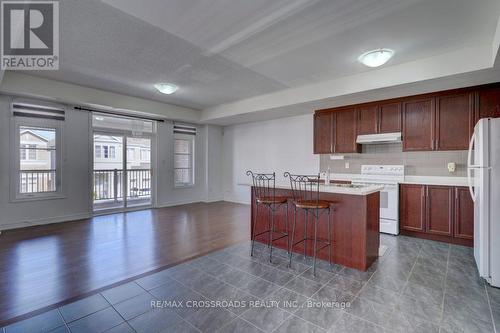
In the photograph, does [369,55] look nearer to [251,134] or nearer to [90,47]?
[90,47]

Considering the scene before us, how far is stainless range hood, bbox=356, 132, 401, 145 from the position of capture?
4350 mm

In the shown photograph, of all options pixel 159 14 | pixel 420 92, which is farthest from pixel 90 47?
pixel 420 92

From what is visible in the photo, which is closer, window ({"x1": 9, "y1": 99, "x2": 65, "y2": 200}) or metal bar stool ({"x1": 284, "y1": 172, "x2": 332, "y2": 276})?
metal bar stool ({"x1": 284, "y1": 172, "x2": 332, "y2": 276})

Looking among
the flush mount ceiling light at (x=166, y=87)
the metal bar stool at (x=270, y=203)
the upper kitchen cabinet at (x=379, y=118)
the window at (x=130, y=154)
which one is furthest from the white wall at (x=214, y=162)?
the upper kitchen cabinet at (x=379, y=118)

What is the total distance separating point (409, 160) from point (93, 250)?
536 cm

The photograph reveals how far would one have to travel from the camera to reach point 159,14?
249cm

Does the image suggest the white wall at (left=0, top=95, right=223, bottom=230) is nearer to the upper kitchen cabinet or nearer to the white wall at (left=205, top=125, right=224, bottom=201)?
the white wall at (left=205, top=125, right=224, bottom=201)

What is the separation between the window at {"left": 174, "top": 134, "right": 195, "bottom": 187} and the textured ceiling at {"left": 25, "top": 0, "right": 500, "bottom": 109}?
3088 millimetres

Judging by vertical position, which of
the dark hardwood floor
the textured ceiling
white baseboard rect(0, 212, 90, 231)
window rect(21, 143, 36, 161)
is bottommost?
the dark hardwood floor

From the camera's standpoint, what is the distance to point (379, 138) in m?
4.48

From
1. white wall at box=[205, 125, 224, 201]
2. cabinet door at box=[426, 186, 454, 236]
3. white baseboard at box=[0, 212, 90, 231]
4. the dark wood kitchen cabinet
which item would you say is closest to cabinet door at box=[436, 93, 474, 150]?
the dark wood kitchen cabinet

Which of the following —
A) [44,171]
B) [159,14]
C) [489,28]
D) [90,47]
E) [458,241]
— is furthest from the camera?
[44,171]

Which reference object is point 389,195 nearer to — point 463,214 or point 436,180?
point 436,180

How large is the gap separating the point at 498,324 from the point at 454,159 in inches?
117
